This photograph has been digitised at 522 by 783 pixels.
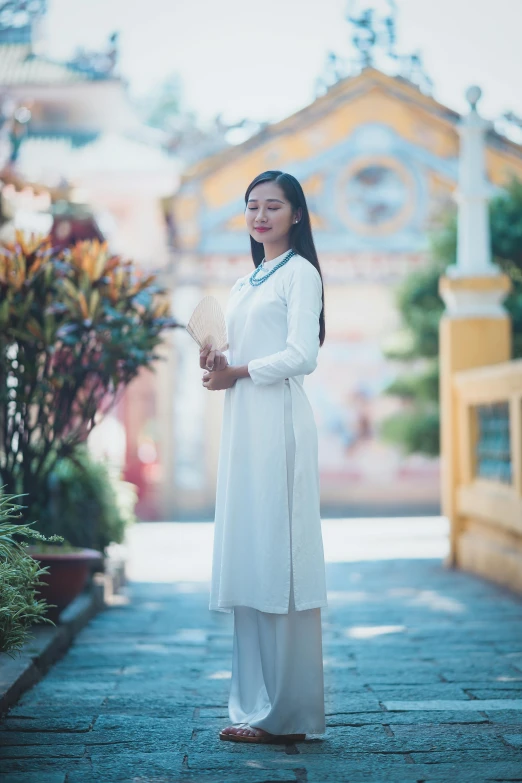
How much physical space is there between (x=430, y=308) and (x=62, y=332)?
6715mm

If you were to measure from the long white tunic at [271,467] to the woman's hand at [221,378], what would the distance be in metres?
0.04

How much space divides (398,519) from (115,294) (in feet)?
36.3

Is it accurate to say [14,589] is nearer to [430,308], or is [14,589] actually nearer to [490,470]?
[490,470]

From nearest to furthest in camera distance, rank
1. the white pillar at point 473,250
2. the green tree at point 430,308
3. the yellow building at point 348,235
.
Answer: the white pillar at point 473,250 < the green tree at point 430,308 < the yellow building at point 348,235

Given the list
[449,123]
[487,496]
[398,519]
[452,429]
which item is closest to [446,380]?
[452,429]

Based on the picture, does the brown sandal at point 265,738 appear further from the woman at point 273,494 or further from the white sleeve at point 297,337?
the white sleeve at point 297,337

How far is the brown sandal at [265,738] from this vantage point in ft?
11.4

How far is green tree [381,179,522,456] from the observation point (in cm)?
1134

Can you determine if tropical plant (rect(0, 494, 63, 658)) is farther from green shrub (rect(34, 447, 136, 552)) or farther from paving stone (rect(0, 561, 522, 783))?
green shrub (rect(34, 447, 136, 552))

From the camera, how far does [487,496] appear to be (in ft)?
26.7

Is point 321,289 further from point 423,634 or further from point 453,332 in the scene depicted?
point 453,332

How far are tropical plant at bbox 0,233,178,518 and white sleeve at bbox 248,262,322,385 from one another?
96.4 inches

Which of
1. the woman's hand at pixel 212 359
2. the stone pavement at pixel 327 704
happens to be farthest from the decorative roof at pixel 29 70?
the woman's hand at pixel 212 359

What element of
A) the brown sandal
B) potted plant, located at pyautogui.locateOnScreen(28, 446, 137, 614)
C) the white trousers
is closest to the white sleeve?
the white trousers
